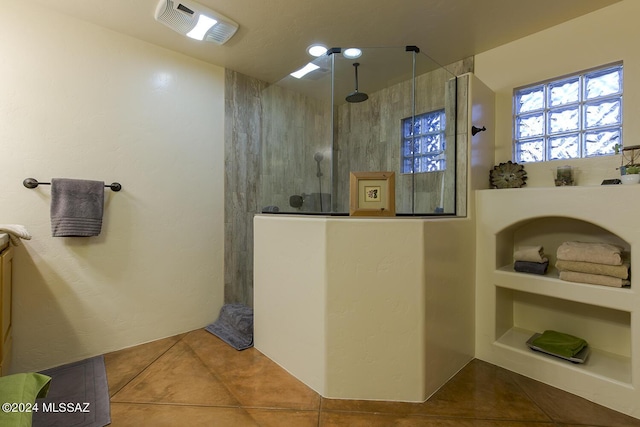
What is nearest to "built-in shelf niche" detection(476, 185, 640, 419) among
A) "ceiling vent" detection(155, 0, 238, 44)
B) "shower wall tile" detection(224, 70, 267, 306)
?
"shower wall tile" detection(224, 70, 267, 306)

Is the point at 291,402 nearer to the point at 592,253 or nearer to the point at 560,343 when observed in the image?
the point at 560,343

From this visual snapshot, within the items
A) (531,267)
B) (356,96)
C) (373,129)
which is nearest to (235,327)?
(373,129)

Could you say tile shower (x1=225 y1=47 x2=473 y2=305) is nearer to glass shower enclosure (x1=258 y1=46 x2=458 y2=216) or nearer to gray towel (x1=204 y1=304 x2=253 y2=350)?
glass shower enclosure (x1=258 y1=46 x2=458 y2=216)

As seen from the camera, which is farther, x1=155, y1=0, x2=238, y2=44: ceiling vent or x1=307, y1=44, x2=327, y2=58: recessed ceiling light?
x1=307, y1=44, x2=327, y2=58: recessed ceiling light

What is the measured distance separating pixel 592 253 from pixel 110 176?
2.84 meters

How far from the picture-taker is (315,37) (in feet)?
6.47

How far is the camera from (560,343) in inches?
63.9

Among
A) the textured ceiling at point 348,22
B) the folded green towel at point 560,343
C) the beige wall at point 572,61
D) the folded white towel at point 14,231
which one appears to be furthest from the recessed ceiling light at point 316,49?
the folded green towel at point 560,343

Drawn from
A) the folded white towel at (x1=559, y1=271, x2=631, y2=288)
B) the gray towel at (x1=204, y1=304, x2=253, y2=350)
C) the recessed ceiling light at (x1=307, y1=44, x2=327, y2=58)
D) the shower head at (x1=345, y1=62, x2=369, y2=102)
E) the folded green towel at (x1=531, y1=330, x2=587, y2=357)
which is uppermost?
the recessed ceiling light at (x1=307, y1=44, x2=327, y2=58)

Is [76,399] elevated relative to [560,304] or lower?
lower

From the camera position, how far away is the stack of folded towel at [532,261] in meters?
1.71

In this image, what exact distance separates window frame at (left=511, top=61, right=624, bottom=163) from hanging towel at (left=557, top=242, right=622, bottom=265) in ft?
1.92

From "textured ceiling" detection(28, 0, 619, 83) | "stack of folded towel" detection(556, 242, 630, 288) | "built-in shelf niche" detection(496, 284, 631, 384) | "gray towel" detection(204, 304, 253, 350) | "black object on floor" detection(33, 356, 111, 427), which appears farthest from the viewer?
"gray towel" detection(204, 304, 253, 350)

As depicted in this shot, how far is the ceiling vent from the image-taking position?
1615mm
